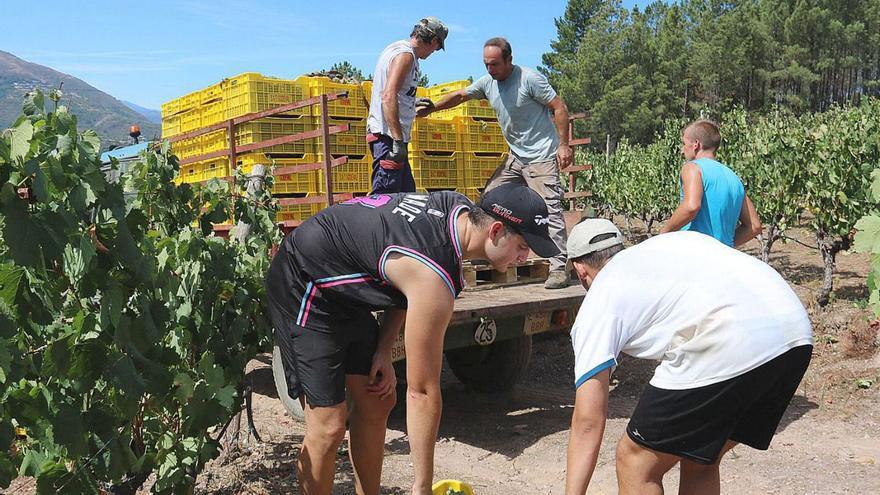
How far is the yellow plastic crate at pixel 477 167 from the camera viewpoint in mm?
7451

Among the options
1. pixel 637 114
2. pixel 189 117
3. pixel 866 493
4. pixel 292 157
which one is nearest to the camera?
pixel 866 493

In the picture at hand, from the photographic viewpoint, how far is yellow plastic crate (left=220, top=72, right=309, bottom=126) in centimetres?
664

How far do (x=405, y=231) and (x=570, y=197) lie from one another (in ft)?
16.2

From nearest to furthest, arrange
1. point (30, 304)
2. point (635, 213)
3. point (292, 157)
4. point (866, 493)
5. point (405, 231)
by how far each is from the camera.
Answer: point (30, 304), point (405, 231), point (866, 493), point (292, 157), point (635, 213)

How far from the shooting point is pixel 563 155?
567 centimetres

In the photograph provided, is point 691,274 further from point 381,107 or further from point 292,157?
point 292,157

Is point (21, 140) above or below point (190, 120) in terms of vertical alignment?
below

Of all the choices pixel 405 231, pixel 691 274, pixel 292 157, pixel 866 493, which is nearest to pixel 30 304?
pixel 405 231

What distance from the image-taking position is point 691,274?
7.79ft

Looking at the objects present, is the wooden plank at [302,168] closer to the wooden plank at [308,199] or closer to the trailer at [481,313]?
the trailer at [481,313]

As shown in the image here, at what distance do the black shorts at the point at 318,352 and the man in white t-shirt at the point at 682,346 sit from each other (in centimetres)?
95

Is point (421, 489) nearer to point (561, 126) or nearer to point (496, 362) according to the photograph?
point (561, 126)

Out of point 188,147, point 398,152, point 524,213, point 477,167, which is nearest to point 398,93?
point 398,152

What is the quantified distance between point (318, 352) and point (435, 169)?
174 inches
